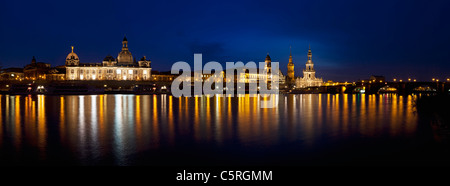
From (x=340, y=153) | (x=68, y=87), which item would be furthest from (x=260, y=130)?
(x=68, y=87)

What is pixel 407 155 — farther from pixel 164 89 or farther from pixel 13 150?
pixel 164 89

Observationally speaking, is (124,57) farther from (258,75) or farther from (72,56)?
(258,75)

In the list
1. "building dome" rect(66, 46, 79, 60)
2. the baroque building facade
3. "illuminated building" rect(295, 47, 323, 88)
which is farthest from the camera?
"illuminated building" rect(295, 47, 323, 88)

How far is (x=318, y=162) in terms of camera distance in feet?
37.2

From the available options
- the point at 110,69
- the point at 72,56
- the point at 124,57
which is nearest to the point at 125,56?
the point at 124,57

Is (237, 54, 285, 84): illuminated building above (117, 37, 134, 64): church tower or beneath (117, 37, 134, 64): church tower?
beneath

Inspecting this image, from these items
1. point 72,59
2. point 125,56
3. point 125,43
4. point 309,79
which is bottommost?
point 309,79

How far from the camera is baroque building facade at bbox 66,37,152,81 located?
138 meters

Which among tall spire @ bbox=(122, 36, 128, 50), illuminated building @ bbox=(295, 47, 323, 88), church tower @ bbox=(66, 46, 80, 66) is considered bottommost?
illuminated building @ bbox=(295, 47, 323, 88)

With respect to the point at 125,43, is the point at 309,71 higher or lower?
lower

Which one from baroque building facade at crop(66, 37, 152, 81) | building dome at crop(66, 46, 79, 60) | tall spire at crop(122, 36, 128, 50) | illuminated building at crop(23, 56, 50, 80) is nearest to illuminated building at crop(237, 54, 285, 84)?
baroque building facade at crop(66, 37, 152, 81)

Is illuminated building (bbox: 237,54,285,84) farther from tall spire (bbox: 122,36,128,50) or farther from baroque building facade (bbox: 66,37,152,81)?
tall spire (bbox: 122,36,128,50)

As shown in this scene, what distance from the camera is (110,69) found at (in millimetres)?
140625

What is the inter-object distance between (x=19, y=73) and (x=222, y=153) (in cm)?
17348
